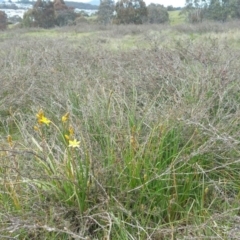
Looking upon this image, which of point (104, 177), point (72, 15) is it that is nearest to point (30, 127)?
point (104, 177)

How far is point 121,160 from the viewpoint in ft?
5.99

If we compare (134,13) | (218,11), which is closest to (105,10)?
(134,13)

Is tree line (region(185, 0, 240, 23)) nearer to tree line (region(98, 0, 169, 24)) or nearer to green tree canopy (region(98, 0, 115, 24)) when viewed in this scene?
tree line (region(98, 0, 169, 24))

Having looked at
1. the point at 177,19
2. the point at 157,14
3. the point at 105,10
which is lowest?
the point at 177,19

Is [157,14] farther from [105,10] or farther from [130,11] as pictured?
[105,10]

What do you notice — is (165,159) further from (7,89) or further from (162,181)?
(7,89)

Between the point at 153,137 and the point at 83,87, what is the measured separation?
5.17 ft

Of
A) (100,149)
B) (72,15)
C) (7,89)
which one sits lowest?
(72,15)

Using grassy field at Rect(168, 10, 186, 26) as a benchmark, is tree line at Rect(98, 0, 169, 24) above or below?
above

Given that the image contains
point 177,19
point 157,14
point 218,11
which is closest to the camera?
point 218,11

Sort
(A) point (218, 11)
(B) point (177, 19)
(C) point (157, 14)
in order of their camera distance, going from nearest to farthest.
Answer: (A) point (218, 11), (C) point (157, 14), (B) point (177, 19)

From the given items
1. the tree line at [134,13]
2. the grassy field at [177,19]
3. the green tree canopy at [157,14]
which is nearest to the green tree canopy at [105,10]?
the tree line at [134,13]

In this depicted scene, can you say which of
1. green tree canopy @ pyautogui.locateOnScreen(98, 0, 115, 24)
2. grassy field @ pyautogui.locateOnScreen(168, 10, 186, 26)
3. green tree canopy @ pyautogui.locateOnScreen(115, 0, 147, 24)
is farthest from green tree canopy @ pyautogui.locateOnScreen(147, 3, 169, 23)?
green tree canopy @ pyautogui.locateOnScreen(98, 0, 115, 24)

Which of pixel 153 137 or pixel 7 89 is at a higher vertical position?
pixel 153 137
